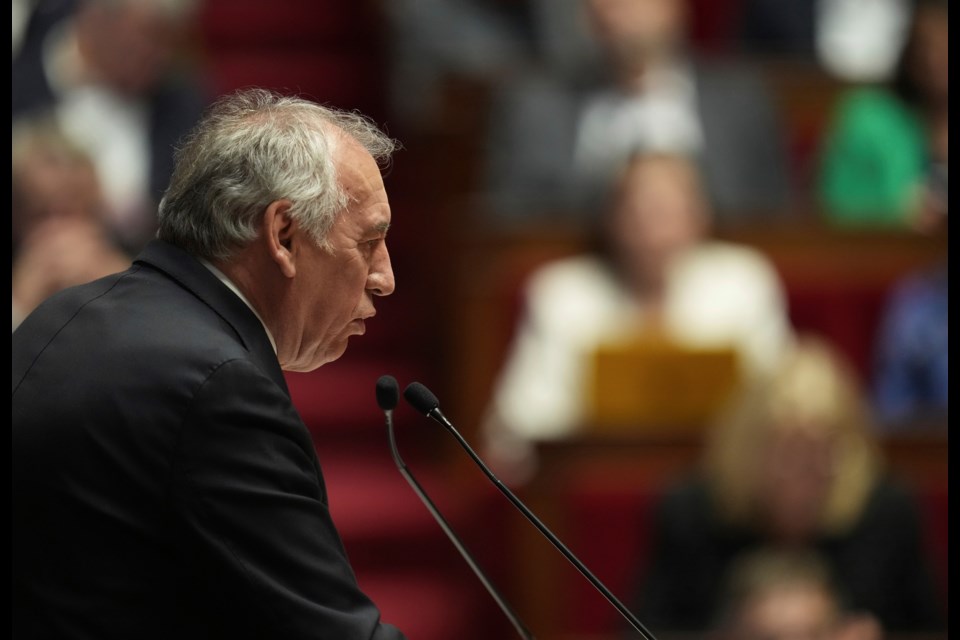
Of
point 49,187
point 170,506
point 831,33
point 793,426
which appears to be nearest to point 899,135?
point 831,33

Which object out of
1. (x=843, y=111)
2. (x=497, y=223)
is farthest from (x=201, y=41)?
(x=843, y=111)

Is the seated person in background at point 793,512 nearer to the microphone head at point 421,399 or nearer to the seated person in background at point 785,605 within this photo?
the seated person in background at point 785,605

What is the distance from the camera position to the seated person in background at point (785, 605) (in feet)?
6.17

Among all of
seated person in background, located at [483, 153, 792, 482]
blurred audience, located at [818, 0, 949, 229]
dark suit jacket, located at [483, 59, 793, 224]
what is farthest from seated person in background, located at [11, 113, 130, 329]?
blurred audience, located at [818, 0, 949, 229]

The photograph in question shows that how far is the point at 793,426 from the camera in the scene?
2.13 m

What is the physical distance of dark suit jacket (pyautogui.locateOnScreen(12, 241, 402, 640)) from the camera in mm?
925

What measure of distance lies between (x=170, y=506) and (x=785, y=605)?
1.14 metres

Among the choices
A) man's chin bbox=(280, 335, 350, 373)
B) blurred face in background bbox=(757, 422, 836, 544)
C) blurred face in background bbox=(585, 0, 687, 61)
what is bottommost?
blurred face in background bbox=(757, 422, 836, 544)

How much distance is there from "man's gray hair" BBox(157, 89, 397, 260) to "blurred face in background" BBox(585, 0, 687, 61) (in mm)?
1831

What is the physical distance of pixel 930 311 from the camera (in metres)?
2.50

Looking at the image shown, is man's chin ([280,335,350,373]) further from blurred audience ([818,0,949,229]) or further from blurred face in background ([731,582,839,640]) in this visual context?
blurred audience ([818,0,949,229])

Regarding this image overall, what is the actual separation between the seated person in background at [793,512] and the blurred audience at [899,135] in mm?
788
